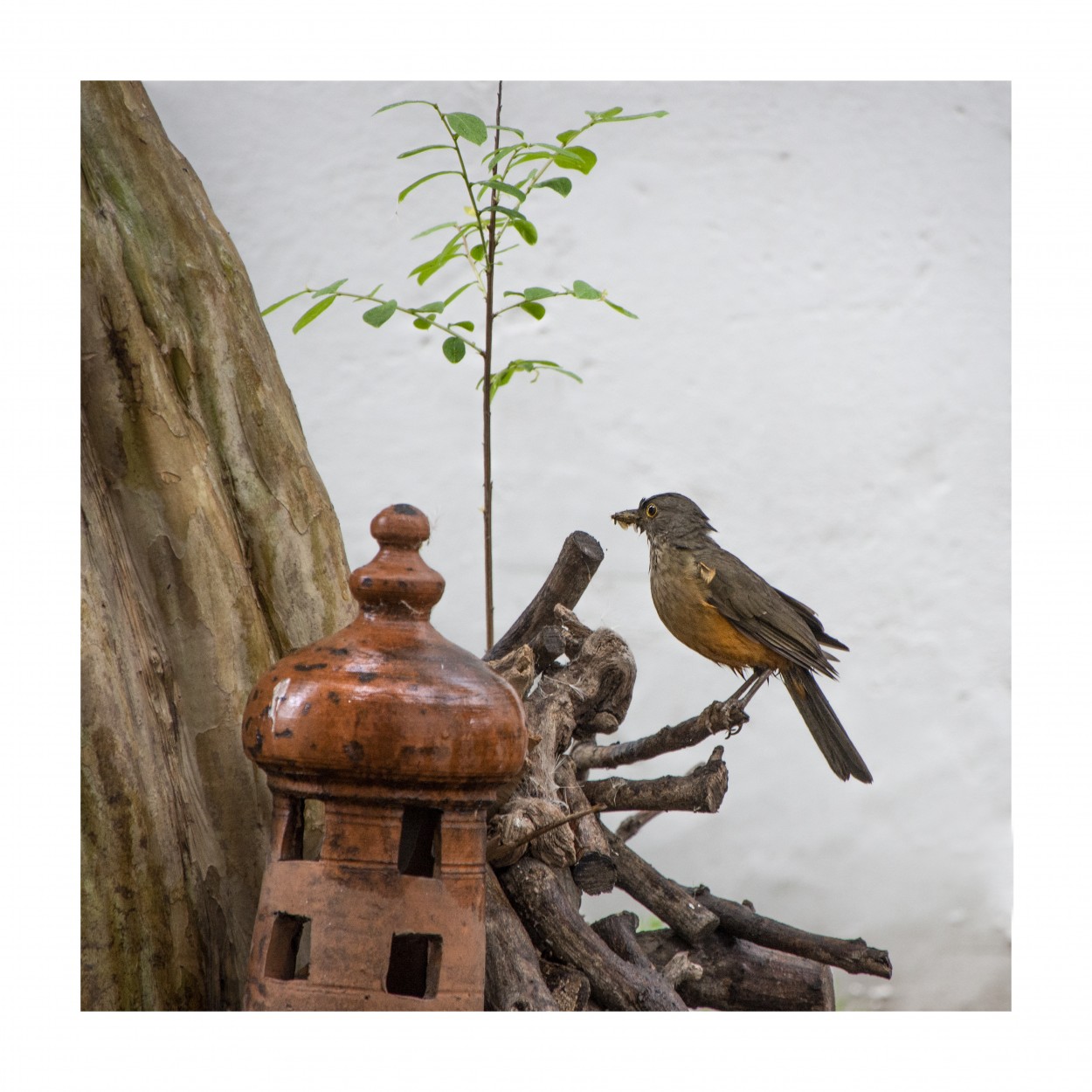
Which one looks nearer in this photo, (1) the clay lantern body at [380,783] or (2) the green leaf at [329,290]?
(1) the clay lantern body at [380,783]

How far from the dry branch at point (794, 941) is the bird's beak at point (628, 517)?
1.76 feet

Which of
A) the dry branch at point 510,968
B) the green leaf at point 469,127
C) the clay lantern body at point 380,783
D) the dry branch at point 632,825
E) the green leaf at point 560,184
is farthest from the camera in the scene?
the dry branch at point 632,825

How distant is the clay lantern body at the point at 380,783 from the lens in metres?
1.14

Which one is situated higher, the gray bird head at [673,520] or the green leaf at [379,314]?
the green leaf at [379,314]

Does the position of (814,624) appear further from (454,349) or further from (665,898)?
(454,349)

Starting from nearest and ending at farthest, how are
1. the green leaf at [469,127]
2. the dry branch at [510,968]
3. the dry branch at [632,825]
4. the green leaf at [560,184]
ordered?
1. the dry branch at [510,968]
2. the green leaf at [469,127]
3. the green leaf at [560,184]
4. the dry branch at [632,825]

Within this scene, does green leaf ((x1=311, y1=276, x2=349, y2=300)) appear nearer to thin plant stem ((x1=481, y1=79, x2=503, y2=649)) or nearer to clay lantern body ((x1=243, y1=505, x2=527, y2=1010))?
thin plant stem ((x1=481, y1=79, x2=503, y2=649))

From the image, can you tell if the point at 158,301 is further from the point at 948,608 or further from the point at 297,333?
the point at 948,608

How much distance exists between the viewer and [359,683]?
1146mm

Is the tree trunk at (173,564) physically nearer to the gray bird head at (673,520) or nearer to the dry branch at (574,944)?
the dry branch at (574,944)

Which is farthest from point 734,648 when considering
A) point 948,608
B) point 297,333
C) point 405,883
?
point 297,333

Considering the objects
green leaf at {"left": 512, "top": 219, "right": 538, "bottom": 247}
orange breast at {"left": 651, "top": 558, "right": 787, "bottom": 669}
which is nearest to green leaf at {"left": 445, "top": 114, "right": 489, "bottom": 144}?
green leaf at {"left": 512, "top": 219, "right": 538, "bottom": 247}

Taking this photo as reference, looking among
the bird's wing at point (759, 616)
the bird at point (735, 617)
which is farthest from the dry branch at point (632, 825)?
the bird's wing at point (759, 616)

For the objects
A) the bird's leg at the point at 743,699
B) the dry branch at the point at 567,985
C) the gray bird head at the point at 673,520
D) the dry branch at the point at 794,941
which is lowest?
the dry branch at the point at 567,985
